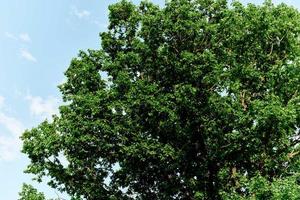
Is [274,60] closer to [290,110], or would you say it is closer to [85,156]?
[290,110]

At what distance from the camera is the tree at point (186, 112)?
1066 inches

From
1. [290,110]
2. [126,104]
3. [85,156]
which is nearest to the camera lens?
[290,110]

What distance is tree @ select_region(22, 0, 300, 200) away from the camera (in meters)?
27.1

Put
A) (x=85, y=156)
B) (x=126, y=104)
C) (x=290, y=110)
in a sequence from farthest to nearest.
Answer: (x=85, y=156) < (x=126, y=104) < (x=290, y=110)

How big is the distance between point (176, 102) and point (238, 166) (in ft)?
19.0

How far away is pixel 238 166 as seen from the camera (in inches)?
1181

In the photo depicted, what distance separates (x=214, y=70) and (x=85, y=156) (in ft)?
34.5

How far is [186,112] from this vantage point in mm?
29344

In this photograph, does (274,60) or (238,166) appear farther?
(238,166)

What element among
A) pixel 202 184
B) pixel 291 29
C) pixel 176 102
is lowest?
pixel 202 184

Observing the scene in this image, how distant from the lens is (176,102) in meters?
29.1

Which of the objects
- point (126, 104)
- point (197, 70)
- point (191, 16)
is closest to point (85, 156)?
point (126, 104)

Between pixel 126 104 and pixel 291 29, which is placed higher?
pixel 291 29

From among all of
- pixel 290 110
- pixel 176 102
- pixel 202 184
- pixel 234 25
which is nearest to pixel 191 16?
pixel 234 25
